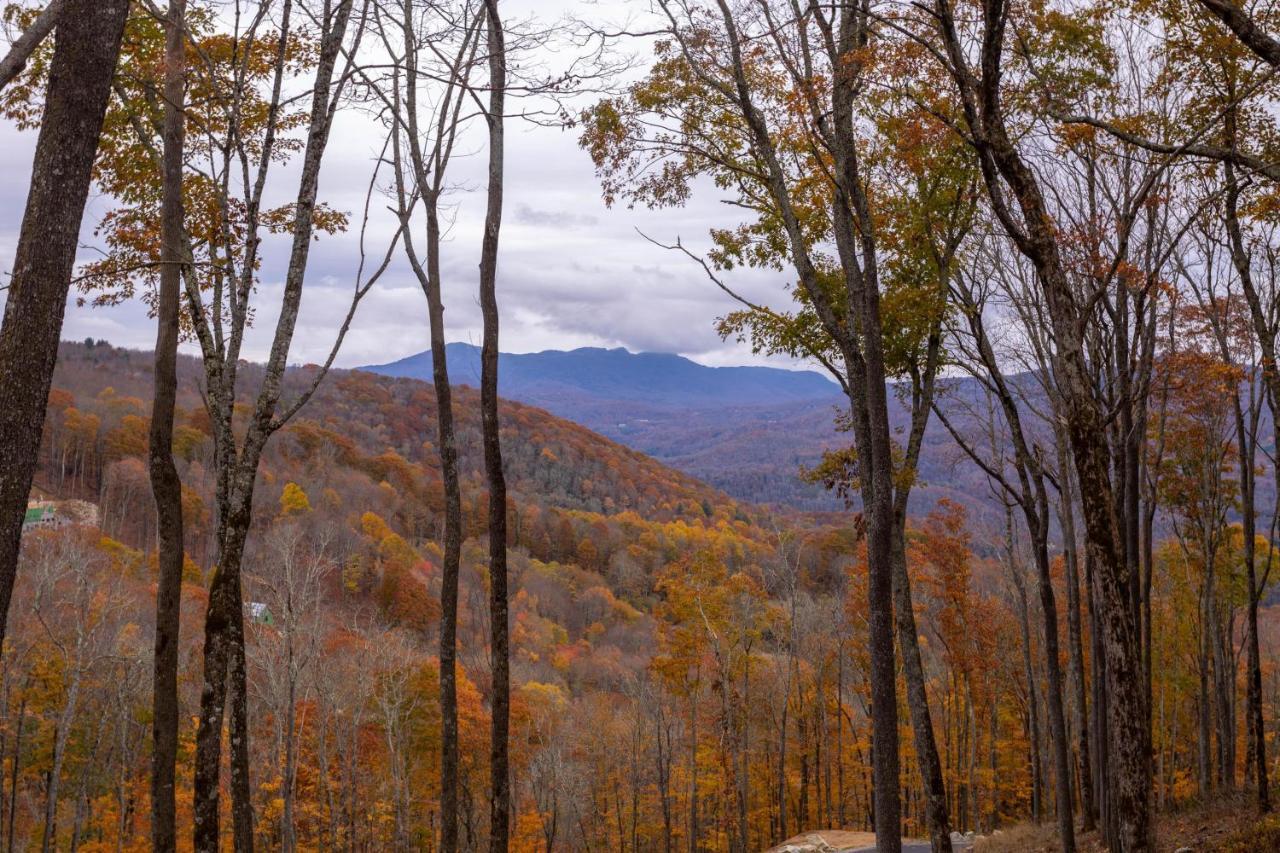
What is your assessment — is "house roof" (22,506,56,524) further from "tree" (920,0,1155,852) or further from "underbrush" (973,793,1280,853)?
"tree" (920,0,1155,852)

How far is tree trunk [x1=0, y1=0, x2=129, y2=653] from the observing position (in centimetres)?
415

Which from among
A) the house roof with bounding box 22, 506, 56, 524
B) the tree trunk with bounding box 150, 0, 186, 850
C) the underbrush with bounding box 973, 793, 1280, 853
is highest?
the tree trunk with bounding box 150, 0, 186, 850

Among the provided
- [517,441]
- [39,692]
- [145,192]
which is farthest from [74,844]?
[517,441]

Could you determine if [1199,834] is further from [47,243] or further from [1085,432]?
[47,243]

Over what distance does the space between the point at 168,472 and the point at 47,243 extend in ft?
12.3

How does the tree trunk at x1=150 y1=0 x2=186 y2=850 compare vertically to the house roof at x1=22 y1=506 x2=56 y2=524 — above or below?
above

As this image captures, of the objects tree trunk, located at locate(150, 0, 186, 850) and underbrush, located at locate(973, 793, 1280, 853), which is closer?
tree trunk, located at locate(150, 0, 186, 850)

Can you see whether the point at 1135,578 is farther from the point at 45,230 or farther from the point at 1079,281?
the point at 45,230

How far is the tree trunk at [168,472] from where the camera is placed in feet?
24.4

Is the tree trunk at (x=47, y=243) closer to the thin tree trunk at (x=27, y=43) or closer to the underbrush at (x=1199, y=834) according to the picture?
the thin tree trunk at (x=27, y=43)

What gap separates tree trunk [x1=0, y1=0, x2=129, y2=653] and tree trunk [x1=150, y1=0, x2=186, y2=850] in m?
2.65

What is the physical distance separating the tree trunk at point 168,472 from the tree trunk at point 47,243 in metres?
2.65

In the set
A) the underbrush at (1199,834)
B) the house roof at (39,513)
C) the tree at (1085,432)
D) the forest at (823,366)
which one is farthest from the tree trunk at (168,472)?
the house roof at (39,513)

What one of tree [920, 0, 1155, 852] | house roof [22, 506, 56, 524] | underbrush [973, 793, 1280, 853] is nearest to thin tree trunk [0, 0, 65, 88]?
tree [920, 0, 1155, 852]
